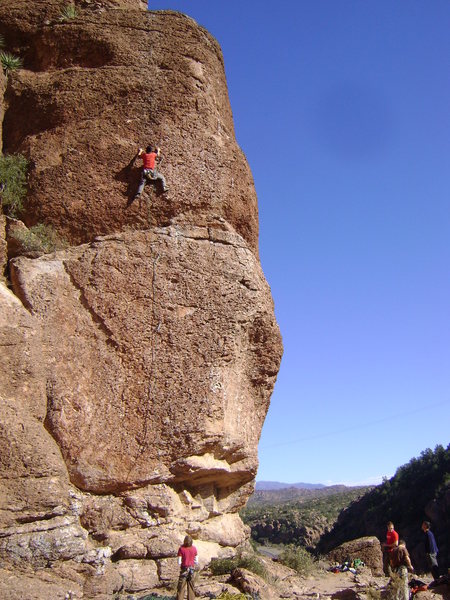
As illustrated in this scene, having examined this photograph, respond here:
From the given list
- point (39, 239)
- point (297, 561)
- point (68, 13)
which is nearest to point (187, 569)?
point (39, 239)

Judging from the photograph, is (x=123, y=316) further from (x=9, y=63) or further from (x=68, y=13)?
(x=68, y=13)

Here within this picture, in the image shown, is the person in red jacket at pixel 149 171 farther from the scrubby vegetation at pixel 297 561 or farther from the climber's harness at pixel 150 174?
the scrubby vegetation at pixel 297 561

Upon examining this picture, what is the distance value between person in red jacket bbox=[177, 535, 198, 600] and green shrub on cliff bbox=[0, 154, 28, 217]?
6.04m

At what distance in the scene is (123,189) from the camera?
33.3 ft

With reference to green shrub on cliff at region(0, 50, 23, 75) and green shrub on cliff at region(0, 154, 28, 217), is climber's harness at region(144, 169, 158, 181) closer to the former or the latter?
green shrub on cliff at region(0, 154, 28, 217)

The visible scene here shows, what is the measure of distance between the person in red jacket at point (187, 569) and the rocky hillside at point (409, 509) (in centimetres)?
2790


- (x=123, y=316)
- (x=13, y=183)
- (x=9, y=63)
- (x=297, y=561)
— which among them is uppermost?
(x=9, y=63)

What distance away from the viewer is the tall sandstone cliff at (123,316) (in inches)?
311

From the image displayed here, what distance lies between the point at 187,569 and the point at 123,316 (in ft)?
12.1

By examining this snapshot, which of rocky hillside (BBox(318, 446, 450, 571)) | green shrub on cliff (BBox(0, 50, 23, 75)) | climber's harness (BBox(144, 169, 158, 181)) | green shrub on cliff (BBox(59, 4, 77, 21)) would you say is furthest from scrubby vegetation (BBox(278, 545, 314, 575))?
rocky hillside (BBox(318, 446, 450, 571))

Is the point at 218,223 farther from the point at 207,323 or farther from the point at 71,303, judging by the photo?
the point at 71,303

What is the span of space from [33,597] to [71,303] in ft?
13.2

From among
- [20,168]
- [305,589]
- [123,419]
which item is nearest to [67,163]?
[20,168]

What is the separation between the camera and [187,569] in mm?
7742
